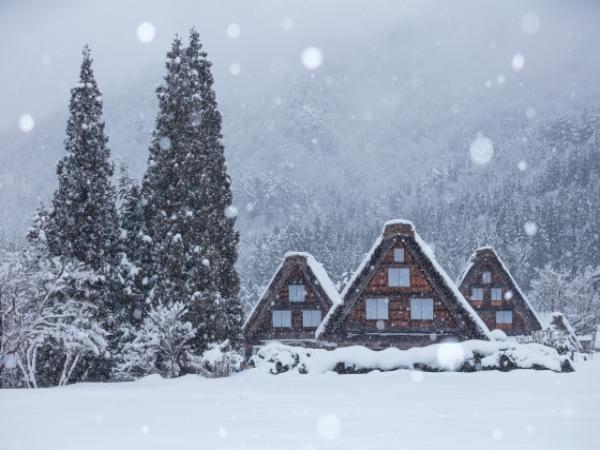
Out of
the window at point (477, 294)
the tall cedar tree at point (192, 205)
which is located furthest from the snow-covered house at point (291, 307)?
the window at point (477, 294)

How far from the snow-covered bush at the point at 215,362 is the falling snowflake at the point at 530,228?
11566cm

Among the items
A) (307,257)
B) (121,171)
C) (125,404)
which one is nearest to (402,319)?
(307,257)

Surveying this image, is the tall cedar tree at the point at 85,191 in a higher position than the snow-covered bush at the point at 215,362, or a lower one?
higher

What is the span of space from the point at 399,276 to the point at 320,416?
85.8ft

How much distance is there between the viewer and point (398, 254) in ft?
129

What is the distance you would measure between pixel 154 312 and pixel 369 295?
13.8 meters

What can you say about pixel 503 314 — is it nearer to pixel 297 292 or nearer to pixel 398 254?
pixel 297 292

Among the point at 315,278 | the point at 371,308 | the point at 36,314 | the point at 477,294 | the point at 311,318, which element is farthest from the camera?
the point at 477,294

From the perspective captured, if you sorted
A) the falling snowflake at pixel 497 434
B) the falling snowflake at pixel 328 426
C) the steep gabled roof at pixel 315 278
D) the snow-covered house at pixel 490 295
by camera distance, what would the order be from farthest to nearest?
the snow-covered house at pixel 490 295, the steep gabled roof at pixel 315 278, the falling snowflake at pixel 328 426, the falling snowflake at pixel 497 434

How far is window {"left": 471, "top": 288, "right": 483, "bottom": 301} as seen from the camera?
199ft

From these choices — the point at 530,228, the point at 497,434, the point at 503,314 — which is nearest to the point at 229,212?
the point at 497,434

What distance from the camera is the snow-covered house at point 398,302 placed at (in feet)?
124

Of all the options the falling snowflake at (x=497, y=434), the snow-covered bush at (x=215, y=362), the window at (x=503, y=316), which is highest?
the window at (x=503, y=316)

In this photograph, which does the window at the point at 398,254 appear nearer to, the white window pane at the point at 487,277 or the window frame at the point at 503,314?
the white window pane at the point at 487,277
